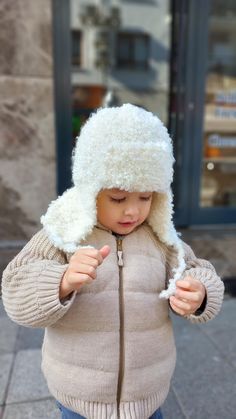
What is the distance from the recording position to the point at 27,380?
258cm

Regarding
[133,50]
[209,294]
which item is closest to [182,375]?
[209,294]

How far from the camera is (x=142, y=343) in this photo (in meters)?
1.38

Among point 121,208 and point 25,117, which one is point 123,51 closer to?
point 25,117

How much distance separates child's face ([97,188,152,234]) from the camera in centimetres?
131

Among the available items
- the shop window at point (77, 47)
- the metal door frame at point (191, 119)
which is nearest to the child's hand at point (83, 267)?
the metal door frame at point (191, 119)

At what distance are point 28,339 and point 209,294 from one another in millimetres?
2082

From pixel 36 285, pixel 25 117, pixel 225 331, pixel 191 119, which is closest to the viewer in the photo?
pixel 36 285

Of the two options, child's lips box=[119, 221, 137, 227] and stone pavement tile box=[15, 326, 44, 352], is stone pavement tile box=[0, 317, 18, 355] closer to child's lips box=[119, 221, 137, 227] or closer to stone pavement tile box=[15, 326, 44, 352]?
stone pavement tile box=[15, 326, 44, 352]

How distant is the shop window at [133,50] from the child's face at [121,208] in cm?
579

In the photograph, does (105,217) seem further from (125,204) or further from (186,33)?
(186,33)

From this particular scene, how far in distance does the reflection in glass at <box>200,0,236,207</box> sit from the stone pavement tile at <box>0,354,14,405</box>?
227 cm

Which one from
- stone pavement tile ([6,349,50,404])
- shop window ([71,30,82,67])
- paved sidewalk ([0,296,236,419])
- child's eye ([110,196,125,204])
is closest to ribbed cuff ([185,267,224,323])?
child's eye ([110,196,125,204])

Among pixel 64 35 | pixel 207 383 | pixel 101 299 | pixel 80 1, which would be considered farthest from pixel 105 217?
pixel 80 1

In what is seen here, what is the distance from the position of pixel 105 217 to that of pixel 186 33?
293 centimetres
